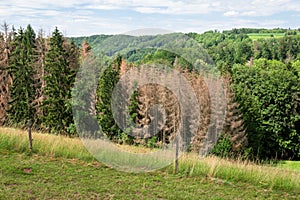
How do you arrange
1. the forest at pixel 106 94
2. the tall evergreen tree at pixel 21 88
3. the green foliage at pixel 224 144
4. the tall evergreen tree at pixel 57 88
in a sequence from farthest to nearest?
1. the tall evergreen tree at pixel 21 88
2. the tall evergreen tree at pixel 57 88
3. the green foliage at pixel 224 144
4. the forest at pixel 106 94

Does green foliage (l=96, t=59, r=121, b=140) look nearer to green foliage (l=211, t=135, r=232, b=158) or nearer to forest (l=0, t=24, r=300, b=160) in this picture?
forest (l=0, t=24, r=300, b=160)

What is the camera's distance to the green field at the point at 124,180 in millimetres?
5422

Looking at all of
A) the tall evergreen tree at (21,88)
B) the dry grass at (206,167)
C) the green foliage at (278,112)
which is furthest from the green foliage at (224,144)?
the dry grass at (206,167)

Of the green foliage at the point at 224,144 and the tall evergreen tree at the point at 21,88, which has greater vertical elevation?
the tall evergreen tree at the point at 21,88

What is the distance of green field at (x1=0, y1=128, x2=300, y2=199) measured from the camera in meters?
5.42

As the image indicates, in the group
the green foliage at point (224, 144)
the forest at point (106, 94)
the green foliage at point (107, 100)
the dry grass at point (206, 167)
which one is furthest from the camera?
the green foliage at point (224, 144)

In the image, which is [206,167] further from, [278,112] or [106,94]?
[278,112]

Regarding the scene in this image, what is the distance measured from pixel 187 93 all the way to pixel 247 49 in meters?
55.3

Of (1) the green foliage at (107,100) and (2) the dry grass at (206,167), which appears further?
(1) the green foliage at (107,100)

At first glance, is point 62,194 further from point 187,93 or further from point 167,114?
point 167,114

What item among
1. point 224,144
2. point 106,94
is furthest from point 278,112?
point 106,94

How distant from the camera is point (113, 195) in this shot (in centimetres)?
534

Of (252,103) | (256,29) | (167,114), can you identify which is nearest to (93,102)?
(167,114)

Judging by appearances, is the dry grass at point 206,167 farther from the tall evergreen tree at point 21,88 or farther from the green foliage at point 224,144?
the tall evergreen tree at point 21,88
